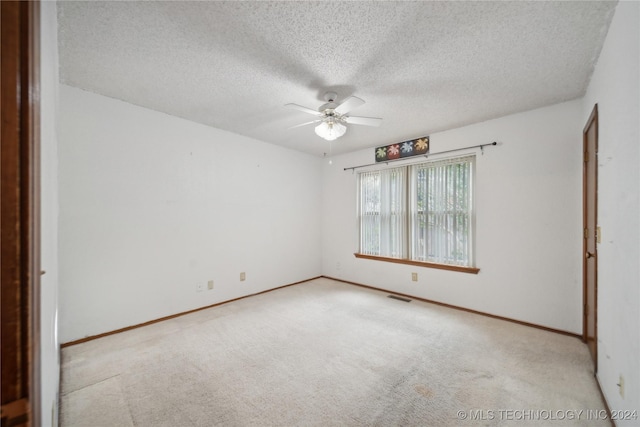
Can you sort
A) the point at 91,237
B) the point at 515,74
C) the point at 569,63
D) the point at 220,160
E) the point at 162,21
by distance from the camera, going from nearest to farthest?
the point at 162,21
the point at 569,63
the point at 515,74
the point at 91,237
the point at 220,160

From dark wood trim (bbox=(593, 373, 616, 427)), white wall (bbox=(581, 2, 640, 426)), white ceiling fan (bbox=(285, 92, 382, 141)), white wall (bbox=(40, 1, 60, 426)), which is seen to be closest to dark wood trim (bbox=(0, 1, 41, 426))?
white wall (bbox=(40, 1, 60, 426))

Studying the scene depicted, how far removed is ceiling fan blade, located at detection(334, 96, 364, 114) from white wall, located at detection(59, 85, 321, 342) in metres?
2.07

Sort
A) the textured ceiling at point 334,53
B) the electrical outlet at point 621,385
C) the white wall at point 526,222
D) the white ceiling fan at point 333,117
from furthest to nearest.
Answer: the white wall at point 526,222 → the white ceiling fan at point 333,117 → the textured ceiling at point 334,53 → the electrical outlet at point 621,385

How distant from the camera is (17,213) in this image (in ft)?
1.42

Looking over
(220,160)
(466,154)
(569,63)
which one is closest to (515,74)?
(569,63)

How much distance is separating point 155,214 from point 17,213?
118 inches

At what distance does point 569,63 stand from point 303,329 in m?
3.45

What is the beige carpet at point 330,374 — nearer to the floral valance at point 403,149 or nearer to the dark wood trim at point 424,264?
the dark wood trim at point 424,264

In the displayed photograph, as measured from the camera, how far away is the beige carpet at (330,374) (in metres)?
1.64

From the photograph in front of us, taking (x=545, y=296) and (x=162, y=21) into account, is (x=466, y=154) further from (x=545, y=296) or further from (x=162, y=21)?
(x=162, y=21)

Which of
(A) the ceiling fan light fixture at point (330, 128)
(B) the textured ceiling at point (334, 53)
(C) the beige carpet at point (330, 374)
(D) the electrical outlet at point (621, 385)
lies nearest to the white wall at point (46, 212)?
(B) the textured ceiling at point (334, 53)

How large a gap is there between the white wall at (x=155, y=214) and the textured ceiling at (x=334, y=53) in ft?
1.46

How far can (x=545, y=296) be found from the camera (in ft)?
9.36

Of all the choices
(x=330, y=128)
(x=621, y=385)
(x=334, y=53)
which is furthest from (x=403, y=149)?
(x=621, y=385)
